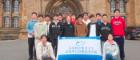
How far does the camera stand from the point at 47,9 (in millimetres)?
38969

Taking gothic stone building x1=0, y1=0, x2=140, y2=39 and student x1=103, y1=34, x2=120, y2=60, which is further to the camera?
gothic stone building x1=0, y1=0, x2=140, y2=39

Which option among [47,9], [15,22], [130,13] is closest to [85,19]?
[47,9]

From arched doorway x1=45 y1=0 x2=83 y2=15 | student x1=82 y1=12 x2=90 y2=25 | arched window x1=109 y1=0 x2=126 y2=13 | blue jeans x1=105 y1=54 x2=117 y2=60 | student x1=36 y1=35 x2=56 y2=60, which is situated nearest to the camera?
student x1=36 y1=35 x2=56 y2=60

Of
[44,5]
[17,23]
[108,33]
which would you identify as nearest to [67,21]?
[108,33]

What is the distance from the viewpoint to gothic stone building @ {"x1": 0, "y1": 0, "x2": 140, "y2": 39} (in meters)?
38.5

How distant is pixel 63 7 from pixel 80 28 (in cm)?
2487

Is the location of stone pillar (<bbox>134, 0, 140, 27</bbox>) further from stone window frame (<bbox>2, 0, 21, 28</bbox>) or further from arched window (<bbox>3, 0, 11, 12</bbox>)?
arched window (<bbox>3, 0, 11, 12</bbox>)

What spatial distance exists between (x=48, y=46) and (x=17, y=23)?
28014 mm

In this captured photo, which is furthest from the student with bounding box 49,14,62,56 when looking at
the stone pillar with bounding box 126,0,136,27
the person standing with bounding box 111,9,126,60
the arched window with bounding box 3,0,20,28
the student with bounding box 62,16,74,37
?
the arched window with bounding box 3,0,20,28

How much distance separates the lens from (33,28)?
53.6 ft

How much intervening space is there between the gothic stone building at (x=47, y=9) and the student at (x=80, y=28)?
75.2 ft

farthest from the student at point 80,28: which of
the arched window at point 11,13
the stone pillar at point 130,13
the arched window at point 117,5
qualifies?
the arched window at point 11,13

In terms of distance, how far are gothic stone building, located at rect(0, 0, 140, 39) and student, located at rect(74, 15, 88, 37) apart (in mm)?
22927

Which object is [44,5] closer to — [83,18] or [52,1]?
[52,1]
